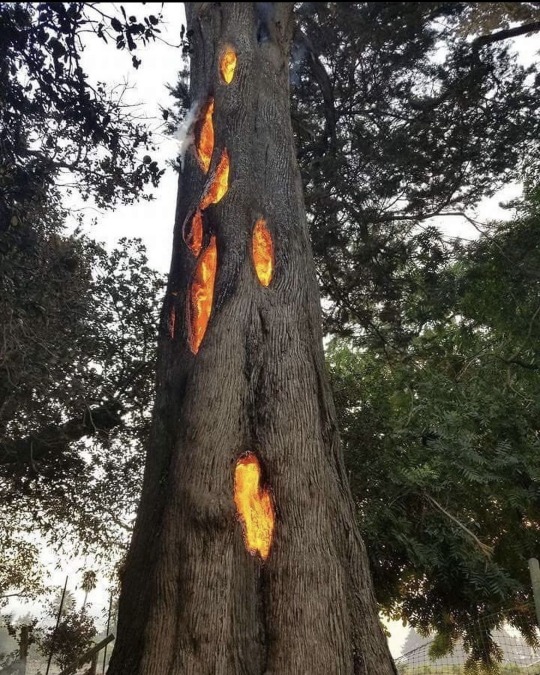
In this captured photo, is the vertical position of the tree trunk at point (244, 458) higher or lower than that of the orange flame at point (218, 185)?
lower

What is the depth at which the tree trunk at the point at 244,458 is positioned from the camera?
2.34 meters

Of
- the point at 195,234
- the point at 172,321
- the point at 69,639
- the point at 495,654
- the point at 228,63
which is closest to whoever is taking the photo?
the point at 172,321

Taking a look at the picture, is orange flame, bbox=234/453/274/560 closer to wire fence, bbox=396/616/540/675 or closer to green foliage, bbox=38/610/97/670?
wire fence, bbox=396/616/540/675

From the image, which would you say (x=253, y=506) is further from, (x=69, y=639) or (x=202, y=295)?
(x=69, y=639)

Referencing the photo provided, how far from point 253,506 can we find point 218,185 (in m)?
2.52

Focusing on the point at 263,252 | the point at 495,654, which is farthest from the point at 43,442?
the point at 495,654

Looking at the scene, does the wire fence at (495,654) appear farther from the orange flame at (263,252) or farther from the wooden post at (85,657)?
the orange flame at (263,252)

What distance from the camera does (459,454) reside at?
6.86 metres

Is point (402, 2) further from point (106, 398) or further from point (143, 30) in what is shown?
point (106, 398)

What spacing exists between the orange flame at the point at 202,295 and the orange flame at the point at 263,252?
0.32m

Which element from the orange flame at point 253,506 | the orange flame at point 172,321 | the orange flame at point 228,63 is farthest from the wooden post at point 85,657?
the orange flame at point 228,63

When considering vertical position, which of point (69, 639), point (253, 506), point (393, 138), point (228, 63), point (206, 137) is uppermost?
point (393, 138)

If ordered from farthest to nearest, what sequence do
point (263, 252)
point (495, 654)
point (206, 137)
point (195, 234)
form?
1. point (495, 654)
2. point (206, 137)
3. point (195, 234)
4. point (263, 252)

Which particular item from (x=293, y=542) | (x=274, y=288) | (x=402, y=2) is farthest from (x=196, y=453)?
(x=402, y=2)
